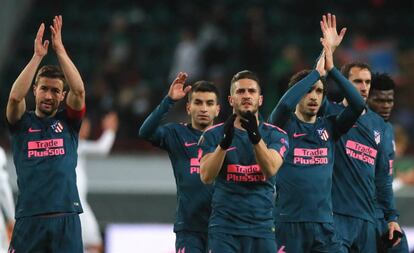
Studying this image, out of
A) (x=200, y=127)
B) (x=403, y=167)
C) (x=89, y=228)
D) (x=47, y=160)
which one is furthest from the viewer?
(x=403, y=167)

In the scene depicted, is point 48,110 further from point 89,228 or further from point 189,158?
point 89,228

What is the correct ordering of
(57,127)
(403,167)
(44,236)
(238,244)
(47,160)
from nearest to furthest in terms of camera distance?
(238,244)
(44,236)
(47,160)
(57,127)
(403,167)

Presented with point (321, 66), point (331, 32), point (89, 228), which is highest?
point (331, 32)

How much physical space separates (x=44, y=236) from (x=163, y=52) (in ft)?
33.7

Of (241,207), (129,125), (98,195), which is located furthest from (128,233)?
(241,207)

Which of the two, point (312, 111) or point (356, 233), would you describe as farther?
point (356, 233)

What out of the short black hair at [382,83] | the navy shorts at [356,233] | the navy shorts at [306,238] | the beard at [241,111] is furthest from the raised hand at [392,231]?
the beard at [241,111]

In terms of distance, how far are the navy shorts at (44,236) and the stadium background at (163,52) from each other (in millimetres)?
6025

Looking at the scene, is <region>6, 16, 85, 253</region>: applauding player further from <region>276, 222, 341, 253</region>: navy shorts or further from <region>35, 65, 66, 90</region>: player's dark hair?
<region>276, 222, 341, 253</region>: navy shorts

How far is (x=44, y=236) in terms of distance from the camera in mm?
9156

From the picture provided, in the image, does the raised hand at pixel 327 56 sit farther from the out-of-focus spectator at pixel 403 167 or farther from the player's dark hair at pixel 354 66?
the out-of-focus spectator at pixel 403 167

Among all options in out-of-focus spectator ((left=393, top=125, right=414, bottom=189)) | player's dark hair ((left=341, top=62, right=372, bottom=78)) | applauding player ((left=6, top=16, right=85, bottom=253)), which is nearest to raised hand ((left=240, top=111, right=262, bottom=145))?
applauding player ((left=6, top=16, right=85, bottom=253))

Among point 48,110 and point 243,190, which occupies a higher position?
point 48,110

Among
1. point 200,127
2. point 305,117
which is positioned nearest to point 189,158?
point 200,127
